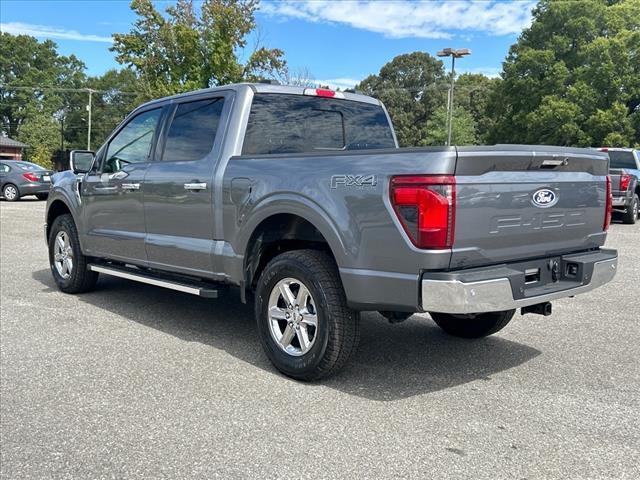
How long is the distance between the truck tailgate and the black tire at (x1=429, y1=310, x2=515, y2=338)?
3.03ft

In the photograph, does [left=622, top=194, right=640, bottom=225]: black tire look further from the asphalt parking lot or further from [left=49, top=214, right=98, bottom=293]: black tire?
[left=49, top=214, right=98, bottom=293]: black tire

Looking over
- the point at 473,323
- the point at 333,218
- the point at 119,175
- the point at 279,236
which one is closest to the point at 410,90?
the point at 119,175

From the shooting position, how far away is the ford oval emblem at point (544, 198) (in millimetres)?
3750

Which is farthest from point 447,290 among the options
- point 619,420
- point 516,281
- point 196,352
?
point 196,352

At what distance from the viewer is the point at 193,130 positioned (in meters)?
5.14

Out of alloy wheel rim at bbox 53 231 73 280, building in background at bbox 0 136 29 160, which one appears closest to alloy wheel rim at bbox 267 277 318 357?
alloy wheel rim at bbox 53 231 73 280

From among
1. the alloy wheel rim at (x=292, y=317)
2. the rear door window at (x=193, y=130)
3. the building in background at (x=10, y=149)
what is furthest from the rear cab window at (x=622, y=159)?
the building in background at (x=10, y=149)

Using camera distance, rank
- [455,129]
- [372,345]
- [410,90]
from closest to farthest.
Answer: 1. [372,345]
2. [455,129]
3. [410,90]

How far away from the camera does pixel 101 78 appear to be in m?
97.4

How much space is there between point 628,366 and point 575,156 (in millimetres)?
1607

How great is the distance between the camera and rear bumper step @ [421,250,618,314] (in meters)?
3.34

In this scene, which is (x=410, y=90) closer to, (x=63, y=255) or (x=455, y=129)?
(x=455, y=129)

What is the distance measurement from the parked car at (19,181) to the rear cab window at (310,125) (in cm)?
1927

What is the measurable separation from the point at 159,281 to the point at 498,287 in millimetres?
2945
